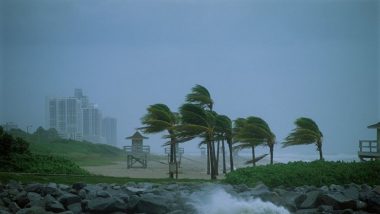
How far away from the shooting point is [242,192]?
6914 millimetres

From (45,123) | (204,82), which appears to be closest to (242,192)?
(204,82)

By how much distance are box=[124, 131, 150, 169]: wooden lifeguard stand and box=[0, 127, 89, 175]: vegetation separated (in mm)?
708

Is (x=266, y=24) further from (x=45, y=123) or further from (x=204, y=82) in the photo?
(x=45, y=123)

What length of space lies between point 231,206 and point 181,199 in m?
0.69

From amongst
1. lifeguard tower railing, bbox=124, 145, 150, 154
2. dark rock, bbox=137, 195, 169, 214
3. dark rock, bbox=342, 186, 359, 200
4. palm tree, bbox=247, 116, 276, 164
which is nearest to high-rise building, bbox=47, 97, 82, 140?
lifeguard tower railing, bbox=124, 145, 150, 154

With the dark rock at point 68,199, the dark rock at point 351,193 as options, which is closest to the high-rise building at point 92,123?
the dark rock at point 68,199

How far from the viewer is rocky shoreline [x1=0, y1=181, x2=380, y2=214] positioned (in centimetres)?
618

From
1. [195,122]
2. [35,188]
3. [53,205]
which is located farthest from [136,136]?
[53,205]

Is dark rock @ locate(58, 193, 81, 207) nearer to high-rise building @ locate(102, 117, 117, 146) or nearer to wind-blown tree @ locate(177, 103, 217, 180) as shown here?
high-rise building @ locate(102, 117, 117, 146)

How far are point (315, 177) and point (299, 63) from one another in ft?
5.53

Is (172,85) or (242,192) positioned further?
(172,85)

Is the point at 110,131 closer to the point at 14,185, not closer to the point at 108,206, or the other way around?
the point at 14,185

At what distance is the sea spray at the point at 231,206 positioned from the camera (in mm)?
6203

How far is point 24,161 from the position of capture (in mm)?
7984
